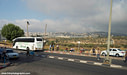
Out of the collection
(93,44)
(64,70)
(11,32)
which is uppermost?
(11,32)

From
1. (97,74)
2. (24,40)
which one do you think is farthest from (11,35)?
(97,74)

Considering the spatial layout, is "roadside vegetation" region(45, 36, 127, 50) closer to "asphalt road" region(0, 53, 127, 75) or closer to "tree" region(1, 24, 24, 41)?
"tree" region(1, 24, 24, 41)

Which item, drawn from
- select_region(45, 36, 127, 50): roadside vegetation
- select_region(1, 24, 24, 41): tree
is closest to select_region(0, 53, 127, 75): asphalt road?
select_region(45, 36, 127, 50): roadside vegetation

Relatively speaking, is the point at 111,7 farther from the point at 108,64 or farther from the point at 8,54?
the point at 8,54

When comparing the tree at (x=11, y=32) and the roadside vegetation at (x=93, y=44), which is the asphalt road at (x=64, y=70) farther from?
the tree at (x=11, y=32)

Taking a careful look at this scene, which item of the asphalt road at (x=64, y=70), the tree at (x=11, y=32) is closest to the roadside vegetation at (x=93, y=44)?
the tree at (x=11, y=32)

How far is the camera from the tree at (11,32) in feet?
221

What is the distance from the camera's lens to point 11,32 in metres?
67.9

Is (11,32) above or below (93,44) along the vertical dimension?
above

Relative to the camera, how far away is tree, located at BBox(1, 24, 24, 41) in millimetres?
67250

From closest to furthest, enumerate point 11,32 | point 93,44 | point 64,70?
point 64,70, point 11,32, point 93,44

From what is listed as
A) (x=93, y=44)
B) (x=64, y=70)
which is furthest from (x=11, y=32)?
(x=64, y=70)

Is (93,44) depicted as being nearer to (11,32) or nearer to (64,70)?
(11,32)

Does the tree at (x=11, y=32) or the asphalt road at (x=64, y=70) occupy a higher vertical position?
the tree at (x=11, y=32)
